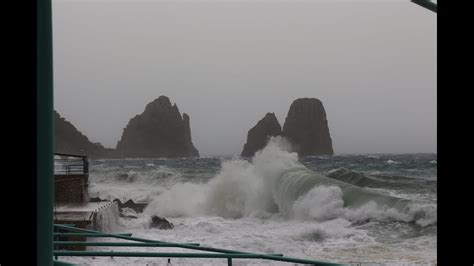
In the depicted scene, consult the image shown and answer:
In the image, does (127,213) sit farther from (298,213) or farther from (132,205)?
(298,213)

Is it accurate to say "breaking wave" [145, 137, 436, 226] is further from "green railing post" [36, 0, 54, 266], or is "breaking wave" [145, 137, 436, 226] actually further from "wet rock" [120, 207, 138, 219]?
"green railing post" [36, 0, 54, 266]

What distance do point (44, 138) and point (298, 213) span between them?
20.2 meters

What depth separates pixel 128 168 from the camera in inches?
1581

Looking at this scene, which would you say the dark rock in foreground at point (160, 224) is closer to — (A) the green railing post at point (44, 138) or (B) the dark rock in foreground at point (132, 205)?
(B) the dark rock in foreground at point (132, 205)

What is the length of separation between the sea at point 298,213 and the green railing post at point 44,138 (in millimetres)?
9820

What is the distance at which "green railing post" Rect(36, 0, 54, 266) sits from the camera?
20.7 inches

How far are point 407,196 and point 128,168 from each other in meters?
24.7

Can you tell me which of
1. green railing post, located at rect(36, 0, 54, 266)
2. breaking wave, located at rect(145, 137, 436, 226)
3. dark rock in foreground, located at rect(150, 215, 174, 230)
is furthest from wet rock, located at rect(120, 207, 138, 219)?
green railing post, located at rect(36, 0, 54, 266)

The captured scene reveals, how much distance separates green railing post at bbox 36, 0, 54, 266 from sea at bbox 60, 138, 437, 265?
982cm
